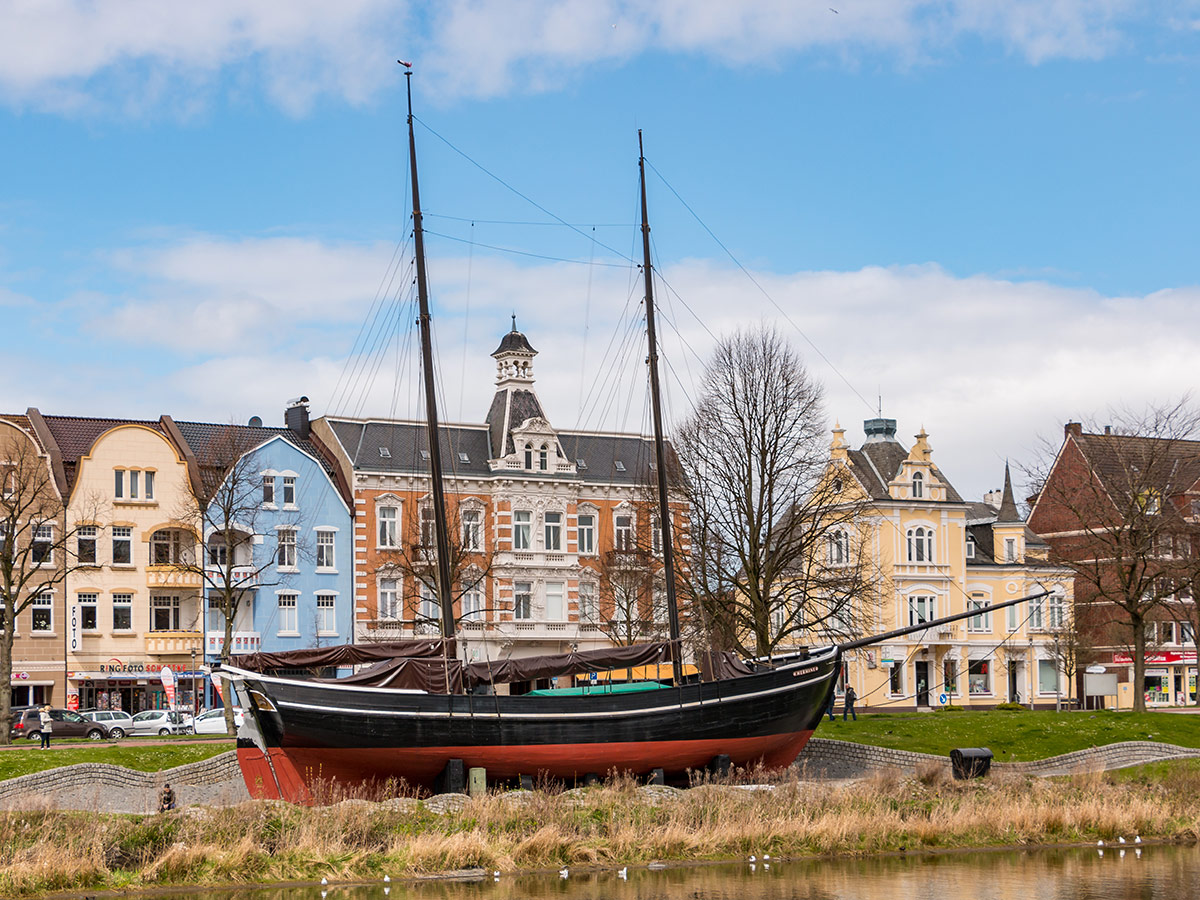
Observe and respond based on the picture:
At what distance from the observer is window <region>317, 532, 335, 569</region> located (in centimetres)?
6950

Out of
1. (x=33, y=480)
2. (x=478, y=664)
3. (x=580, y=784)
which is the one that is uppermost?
(x=33, y=480)

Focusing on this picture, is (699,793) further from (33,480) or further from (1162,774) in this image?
(33,480)

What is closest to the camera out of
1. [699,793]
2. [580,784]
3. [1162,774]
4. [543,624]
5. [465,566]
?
[699,793]

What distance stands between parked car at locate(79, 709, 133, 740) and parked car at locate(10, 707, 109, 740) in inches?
10.8

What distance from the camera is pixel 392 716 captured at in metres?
33.4

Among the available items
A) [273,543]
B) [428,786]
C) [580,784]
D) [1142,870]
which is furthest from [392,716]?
[273,543]

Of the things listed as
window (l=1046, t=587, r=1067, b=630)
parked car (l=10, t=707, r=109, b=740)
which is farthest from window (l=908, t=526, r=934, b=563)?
parked car (l=10, t=707, r=109, b=740)

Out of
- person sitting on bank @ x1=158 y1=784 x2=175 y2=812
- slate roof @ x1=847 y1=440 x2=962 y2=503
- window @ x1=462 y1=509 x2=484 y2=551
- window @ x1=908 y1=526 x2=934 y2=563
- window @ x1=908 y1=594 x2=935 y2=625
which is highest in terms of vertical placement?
slate roof @ x1=847 y1=440 x2=962 y2=503

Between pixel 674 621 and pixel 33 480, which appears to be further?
pixel 33 480

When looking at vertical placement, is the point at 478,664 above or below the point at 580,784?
above

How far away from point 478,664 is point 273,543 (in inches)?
1287

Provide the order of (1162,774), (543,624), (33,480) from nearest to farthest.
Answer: (1162,774)
(33,480)
(543,624)

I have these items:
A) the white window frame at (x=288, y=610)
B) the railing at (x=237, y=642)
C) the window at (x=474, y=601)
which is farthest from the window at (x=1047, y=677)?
the railing at (x=237, y=642)

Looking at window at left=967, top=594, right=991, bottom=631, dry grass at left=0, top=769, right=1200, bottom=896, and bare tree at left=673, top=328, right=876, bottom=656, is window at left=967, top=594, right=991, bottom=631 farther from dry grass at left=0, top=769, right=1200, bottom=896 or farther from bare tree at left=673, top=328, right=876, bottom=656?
dry grass at left=0, top=769, right=1200, bottom=896
